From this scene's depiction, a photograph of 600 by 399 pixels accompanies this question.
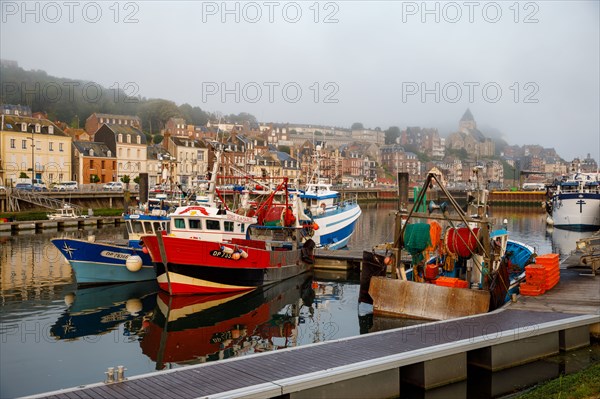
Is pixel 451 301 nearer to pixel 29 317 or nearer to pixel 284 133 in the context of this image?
pixel 29 317

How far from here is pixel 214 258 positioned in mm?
22844

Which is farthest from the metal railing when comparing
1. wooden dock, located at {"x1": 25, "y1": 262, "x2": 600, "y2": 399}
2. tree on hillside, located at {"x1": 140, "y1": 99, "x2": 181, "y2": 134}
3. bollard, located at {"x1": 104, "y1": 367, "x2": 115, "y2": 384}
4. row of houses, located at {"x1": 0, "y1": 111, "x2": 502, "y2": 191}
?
tree on hillside, located at {"x1": 140, "y1": 99, "x2": 181, "y2": 134}

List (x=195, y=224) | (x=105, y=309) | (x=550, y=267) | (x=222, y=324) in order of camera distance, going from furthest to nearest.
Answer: (x=195, y=224)
(x=105, y=309)
(x=222, y=324)
(x=550, y=267)

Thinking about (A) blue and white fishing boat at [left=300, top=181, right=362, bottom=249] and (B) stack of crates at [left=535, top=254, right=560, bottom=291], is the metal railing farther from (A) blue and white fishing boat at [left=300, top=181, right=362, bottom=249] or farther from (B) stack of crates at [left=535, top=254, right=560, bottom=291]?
(B) stack of crates at [left=535, top=254, right=560, bottom=291]

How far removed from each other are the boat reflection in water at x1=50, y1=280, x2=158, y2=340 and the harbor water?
0.11 ft

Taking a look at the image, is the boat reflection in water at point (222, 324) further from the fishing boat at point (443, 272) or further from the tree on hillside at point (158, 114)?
the tree on hillside at point (158, 114)

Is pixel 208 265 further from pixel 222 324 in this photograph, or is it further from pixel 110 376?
pixel 110 376

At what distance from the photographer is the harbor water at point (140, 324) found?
14.8 metres

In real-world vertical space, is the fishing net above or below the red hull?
above

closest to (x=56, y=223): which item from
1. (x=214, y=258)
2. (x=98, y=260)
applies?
(x=98, y=260)

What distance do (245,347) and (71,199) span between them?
51441mm

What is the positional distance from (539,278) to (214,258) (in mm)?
11604

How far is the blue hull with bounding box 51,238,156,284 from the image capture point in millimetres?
24781

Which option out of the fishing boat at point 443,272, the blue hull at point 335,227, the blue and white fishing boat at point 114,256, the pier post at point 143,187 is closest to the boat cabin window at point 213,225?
the blue and white fishing boat at point 114,256
